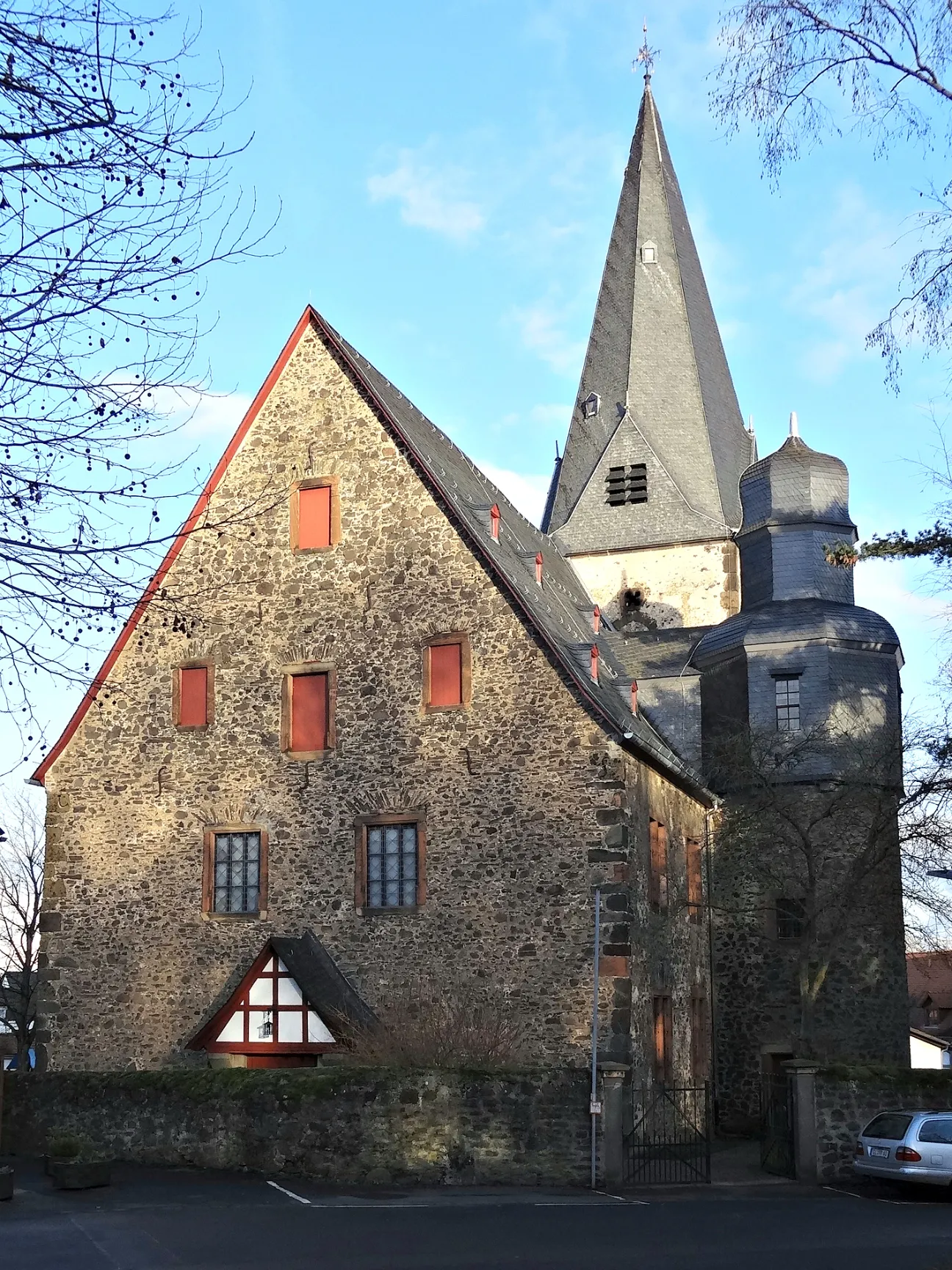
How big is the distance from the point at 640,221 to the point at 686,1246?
3091 centimetres

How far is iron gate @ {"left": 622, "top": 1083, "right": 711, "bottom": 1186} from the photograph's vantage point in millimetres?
17453

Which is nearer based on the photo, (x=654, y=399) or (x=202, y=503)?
(x=202, y=503)

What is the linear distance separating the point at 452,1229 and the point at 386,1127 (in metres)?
3.46

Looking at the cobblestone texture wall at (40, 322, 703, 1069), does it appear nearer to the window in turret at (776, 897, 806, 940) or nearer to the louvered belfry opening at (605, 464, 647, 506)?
the window in turret at (776, 897, 806, 940)

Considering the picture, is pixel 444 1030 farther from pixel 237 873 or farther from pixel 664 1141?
pixel 237 873

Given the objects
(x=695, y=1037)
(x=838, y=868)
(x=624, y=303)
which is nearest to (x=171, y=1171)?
(x=695, y=1037)

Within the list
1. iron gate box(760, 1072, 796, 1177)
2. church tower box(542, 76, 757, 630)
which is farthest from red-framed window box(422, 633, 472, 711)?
church tower box(542, 76, 757, 630)

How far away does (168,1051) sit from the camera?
2083 cm

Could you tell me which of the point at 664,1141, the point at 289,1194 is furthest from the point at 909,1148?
the point at 289,1194

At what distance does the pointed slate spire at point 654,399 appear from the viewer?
3366 cm

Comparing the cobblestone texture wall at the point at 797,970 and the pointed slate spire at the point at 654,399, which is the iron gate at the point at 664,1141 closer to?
the cobblestone texture wall at the point at 797,970

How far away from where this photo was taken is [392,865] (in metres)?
20.6

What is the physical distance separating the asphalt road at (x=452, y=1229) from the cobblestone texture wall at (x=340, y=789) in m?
3.61

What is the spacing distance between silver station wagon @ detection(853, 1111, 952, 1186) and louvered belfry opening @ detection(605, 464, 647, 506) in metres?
18.8
